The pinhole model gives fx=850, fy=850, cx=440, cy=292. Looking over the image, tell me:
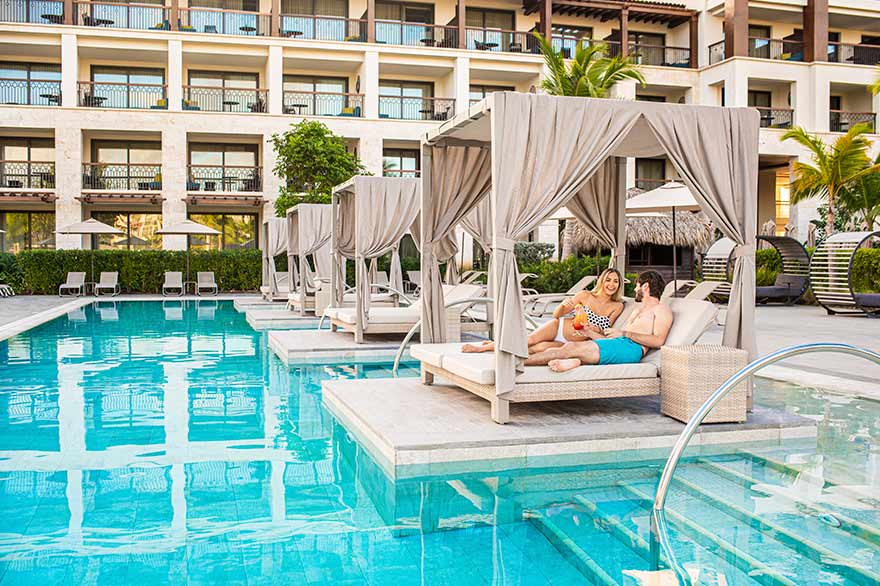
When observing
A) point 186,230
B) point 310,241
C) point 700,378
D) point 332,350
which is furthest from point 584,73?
point 700,378

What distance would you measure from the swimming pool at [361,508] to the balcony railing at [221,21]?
77.0ft

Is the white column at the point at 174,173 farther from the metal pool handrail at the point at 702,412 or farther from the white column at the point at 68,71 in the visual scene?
the metal pool handrail at the point at 702,412

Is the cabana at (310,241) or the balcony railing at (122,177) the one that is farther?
the balcony railing at (122,177)

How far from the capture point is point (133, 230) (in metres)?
29.7

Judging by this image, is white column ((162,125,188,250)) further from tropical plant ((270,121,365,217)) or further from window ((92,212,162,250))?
tropical plant ((270,121,365,217))

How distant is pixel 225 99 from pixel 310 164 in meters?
5.85

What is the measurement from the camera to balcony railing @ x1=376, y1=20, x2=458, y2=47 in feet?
98.6

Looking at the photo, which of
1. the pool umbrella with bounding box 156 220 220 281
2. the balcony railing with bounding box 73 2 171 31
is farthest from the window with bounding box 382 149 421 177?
the balcony railing with bounding box 73 2 171 31

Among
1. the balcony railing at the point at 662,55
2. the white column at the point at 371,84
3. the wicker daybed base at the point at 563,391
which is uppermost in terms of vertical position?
the balcony railing at the point at 662,55

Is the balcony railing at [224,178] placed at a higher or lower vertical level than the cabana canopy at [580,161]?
higher

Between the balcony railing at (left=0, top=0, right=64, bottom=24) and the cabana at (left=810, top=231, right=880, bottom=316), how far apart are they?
23.8 meters

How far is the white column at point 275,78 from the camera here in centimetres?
2827

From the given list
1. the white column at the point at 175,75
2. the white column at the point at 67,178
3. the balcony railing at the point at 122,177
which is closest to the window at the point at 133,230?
the balcony railing at the point at 122,177

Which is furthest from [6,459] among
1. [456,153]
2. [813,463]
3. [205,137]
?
[205,137]
